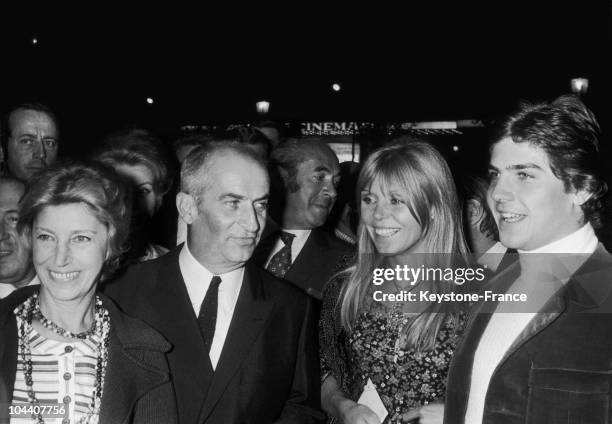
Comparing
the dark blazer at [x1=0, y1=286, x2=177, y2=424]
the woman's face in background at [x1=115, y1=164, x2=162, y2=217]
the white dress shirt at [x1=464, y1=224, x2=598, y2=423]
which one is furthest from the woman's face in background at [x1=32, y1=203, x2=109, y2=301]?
the white dress shirt at [x1=464, y1=224, x2=598, y2=423]

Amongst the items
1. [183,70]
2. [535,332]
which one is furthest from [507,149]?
[183,70]

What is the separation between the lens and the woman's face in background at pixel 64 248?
6.28ft

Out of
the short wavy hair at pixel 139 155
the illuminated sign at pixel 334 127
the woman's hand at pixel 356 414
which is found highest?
the illuminated sign at pixel 334 127

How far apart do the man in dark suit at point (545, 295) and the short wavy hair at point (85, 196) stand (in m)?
1.12

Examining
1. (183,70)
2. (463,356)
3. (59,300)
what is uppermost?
(183,70)

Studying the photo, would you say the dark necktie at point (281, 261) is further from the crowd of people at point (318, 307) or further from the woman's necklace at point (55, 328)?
the woman's necklace at point (55, 328)

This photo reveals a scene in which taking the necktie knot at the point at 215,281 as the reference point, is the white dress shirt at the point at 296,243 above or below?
above

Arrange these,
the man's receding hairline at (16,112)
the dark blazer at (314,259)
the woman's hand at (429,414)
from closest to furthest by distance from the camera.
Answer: the woman's hand at (429,414), the dark blazer at (314,259), the man's receding hairline at (16,112)

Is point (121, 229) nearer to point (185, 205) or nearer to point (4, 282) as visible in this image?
point (185, 205)

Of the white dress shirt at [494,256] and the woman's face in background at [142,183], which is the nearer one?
the white dress shirt at [494,256]

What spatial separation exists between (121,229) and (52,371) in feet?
1.52

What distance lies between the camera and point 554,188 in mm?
1821

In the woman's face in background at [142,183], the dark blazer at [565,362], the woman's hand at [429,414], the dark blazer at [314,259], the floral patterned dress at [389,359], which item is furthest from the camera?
the dark blazer at [314,259]

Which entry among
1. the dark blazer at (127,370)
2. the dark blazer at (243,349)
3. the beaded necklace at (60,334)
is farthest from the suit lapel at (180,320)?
the beaded necklace at (60,334)
